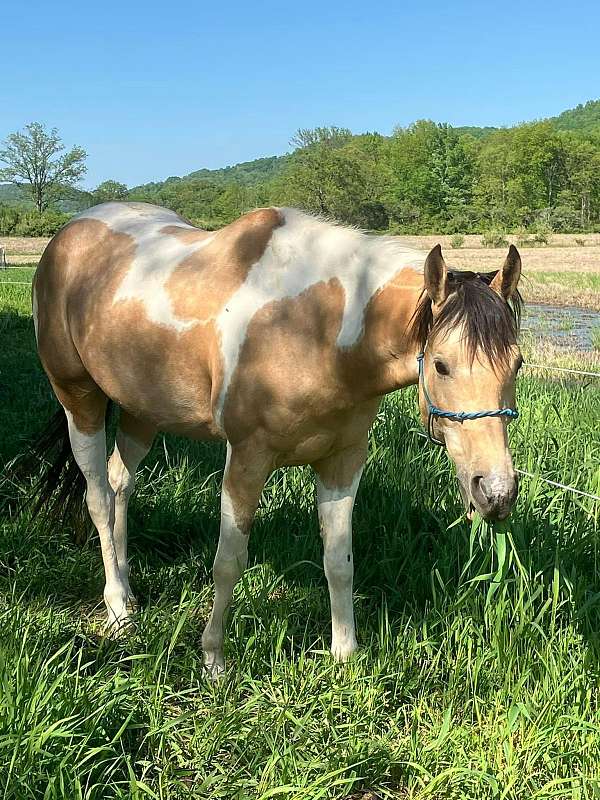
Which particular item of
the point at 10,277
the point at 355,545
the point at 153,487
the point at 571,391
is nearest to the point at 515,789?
the point at 355,545

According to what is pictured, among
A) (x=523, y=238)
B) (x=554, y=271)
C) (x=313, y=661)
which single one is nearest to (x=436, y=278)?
(x=313, y=661)

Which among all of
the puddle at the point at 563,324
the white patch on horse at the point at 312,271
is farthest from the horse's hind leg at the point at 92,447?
the puddle at the point at 563,324

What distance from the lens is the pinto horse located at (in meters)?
1.91

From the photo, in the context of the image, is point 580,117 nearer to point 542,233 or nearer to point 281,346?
point 542,233

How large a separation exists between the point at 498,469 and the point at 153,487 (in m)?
2.80

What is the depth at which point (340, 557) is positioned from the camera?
2801 mm

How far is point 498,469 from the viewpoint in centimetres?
183

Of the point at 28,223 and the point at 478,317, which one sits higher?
the point at 28,223

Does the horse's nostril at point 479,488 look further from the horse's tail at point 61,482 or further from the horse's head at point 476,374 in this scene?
the horse's tail at point 61,482

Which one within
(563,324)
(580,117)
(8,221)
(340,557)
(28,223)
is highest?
(580,117)

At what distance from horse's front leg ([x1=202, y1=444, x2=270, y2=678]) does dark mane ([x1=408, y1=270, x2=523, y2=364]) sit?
2.89 feet

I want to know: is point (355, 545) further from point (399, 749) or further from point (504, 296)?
point (504, 296)

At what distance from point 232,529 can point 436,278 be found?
4.12 feet

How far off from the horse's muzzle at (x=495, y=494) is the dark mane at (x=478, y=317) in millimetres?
320
